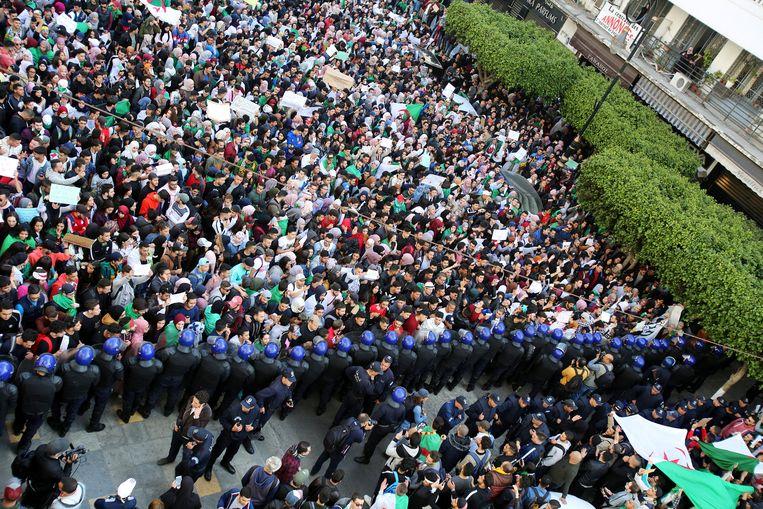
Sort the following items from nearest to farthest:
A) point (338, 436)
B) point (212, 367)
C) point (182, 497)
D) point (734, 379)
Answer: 1. point (182, 497)
2. point (212, 367)
3. point (338, 436)
4. point (734, 379)

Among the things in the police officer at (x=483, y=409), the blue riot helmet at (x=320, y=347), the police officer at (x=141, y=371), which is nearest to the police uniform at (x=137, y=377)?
the police officer at (x=141, y=371)

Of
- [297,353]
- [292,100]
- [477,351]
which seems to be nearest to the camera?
[297,353]

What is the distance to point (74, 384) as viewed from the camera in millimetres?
7188

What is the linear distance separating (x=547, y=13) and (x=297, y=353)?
1036 inches

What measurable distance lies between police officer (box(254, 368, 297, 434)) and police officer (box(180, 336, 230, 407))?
508mm

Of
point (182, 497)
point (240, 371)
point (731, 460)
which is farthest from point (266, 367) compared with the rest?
point (731, 460)

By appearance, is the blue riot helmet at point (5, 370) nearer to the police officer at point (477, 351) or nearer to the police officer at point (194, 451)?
the police officer at point (194, 451)

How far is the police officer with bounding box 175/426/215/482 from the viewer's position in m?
7.15

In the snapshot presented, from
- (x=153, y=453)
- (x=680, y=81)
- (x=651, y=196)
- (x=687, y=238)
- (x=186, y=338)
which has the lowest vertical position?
(x=153, y=453)

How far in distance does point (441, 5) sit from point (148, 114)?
1966cm

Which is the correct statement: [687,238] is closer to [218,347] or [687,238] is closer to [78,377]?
[218,347]

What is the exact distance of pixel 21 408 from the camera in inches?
277

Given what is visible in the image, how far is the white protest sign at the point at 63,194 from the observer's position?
9.10m

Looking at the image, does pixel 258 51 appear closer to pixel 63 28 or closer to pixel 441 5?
pixel 63 28
